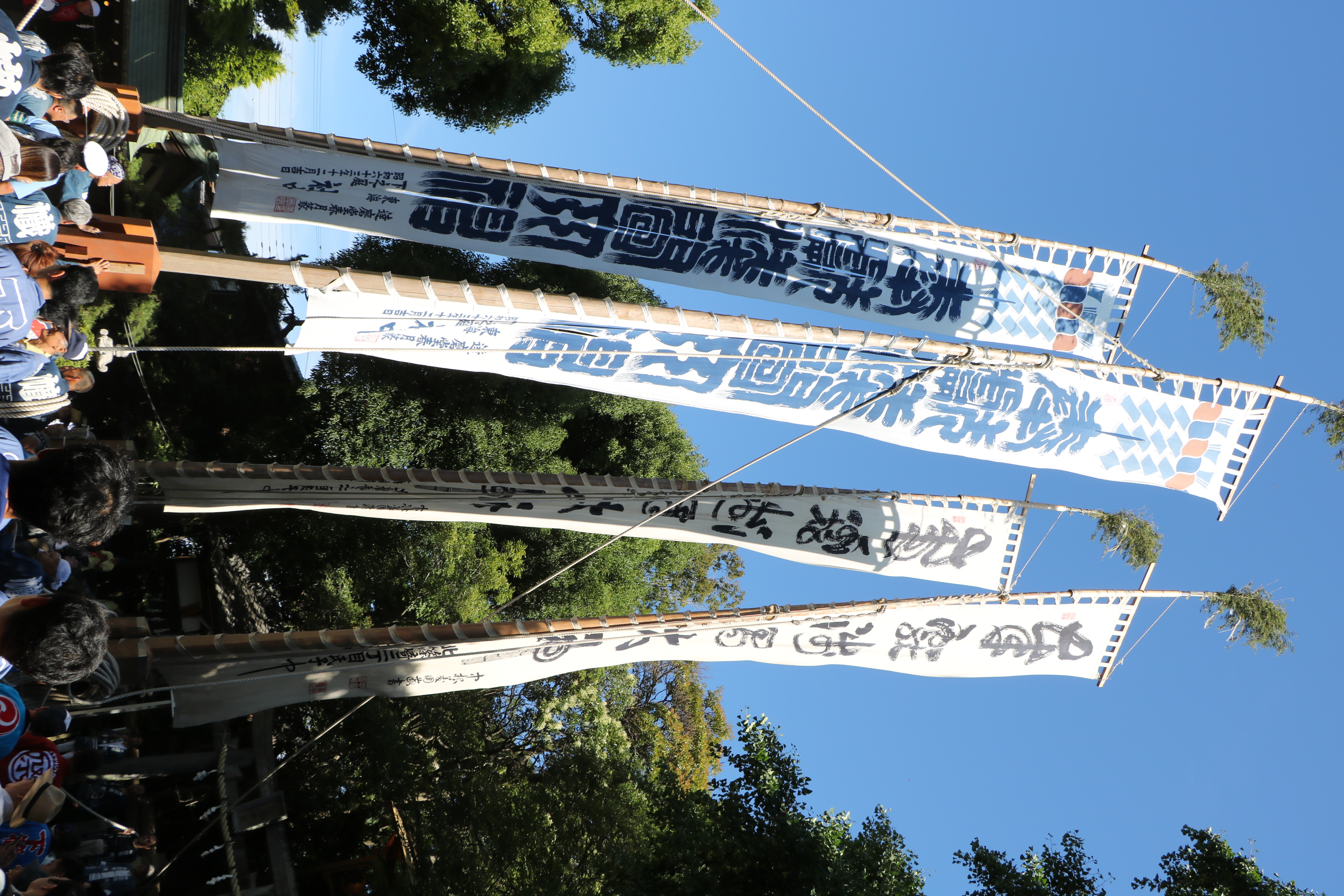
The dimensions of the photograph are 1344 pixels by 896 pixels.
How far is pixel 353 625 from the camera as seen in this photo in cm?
1491

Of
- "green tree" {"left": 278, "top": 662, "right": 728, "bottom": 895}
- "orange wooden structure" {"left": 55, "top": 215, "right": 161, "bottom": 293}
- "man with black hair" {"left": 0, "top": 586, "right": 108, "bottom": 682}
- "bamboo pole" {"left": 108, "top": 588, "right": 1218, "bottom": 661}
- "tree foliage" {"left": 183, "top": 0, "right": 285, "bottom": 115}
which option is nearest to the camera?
"man with black hair" {"left": 0, "top": 586, "right": 108, "bottom": 682}

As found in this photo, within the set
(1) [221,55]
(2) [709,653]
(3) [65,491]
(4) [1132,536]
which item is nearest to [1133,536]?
(4) [1132,536]

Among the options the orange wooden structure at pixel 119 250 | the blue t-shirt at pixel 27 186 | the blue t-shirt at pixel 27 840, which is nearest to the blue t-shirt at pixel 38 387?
the orange wooden structure at pixel 119 250

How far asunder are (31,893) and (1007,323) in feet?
39.0

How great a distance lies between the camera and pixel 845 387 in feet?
31.8

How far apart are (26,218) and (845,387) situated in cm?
765

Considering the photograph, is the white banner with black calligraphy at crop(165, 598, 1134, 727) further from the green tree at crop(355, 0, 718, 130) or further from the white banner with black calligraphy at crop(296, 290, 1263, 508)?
the green tree at crop(355, 0, 718, 130)

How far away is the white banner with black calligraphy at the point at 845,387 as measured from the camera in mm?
7602

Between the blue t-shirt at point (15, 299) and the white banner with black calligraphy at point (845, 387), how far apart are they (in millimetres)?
1803

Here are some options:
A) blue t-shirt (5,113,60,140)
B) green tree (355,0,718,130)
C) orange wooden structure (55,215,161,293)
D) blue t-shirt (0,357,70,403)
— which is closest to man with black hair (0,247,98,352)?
orange wooden structure (55,215,161,293)

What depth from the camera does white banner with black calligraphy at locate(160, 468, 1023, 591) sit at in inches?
364

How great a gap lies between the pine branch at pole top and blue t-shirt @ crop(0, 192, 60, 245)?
2.62 ft

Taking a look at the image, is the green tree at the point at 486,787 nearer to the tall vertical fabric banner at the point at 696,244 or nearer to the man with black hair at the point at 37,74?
the tall vertical fabric banner at the point at 696,244

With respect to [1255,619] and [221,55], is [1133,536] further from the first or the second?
[221,55]
